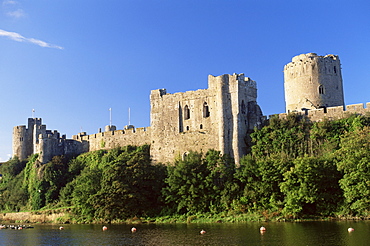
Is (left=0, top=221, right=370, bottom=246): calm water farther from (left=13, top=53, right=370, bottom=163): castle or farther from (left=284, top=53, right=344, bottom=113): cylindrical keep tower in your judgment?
(left=284, top=53, right=344, bottom=113): cylindrical keep tower

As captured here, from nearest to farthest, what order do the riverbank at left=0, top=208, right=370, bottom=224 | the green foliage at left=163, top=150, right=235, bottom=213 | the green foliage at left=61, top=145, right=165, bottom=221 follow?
the riverbank at left=0, top=208, right=370, bottom=224 → the green foliage at left=163, top=150, right=235, bottom=213 → the green foliage at left=61, top=145, right=165, bottom=221

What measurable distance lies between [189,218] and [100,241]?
10.6 meters

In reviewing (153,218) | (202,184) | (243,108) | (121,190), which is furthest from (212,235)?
(243,108)

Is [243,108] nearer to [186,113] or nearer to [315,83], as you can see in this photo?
[186,113]

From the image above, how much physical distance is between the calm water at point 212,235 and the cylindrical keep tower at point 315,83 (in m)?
17.0

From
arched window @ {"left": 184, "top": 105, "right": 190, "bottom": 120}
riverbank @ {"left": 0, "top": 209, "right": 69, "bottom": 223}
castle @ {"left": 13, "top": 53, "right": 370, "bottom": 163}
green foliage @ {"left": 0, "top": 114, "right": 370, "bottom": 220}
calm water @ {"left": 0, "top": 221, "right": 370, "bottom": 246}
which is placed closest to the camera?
calm water @ {"left": 0, "top": 221, "right": 370, "bottom": 246}

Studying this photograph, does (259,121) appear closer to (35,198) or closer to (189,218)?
(189,218)

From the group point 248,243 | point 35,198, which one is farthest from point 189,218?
point 35,198

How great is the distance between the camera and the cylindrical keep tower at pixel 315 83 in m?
45.6

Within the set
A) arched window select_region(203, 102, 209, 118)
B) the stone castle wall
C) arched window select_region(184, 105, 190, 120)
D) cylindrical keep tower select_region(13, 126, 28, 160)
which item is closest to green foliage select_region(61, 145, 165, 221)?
the stone castle wall

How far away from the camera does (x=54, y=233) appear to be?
34750 millimetres

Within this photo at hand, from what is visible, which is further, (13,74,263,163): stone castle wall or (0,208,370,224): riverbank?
(13,74,263,163): stone castle wall

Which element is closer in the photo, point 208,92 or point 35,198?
point 208,92

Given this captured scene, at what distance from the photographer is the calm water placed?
24.6 metres
